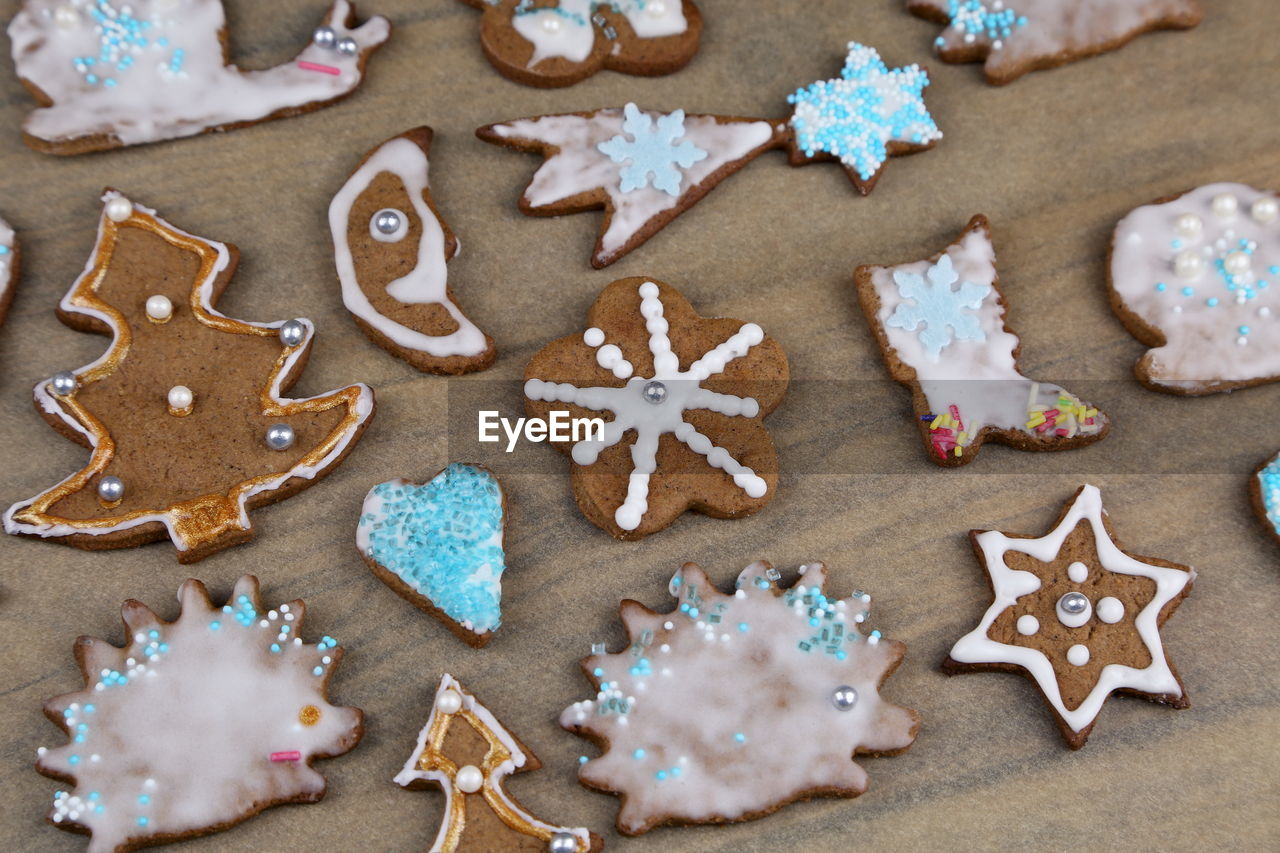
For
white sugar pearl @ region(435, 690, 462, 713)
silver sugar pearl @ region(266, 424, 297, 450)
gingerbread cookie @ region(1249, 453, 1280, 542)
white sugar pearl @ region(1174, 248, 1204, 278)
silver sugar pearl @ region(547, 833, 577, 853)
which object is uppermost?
white sugar pearl @ region(1174, 248, 1204, 278)

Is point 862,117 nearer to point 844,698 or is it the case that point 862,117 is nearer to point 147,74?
point 844,698

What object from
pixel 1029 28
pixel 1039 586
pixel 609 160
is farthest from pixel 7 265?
pixel 1029 28

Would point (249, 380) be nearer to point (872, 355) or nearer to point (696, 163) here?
point (696, 163)

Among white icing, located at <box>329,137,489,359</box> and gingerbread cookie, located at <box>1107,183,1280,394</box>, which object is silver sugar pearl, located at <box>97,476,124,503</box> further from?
gingerbread cookie, located at <box>1107,183,1280,394</box>

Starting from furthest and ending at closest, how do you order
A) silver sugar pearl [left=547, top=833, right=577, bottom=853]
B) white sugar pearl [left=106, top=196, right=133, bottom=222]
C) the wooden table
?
white sugar pearl [left=106, top=196, right=133, bottom=222] < the wooden table < silver sugar pearl [left=547, top=833, right=577, bottom=853]

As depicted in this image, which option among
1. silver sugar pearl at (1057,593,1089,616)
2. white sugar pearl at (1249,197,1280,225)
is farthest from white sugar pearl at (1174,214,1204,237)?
silver sugar pearl at (1057,593,1089,616)

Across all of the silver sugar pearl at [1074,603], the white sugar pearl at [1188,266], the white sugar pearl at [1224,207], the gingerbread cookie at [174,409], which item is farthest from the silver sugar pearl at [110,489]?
the white sugar pearl at [1224,207]
